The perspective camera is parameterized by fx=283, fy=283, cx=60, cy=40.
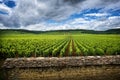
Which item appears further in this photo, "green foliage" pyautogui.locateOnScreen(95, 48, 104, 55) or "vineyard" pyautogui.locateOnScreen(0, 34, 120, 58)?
"green foliage" pyautogui.locateOnScreen(95, 48, 104, 55)

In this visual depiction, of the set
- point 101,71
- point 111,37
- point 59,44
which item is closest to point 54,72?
point 59,44

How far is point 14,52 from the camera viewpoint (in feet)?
49.6

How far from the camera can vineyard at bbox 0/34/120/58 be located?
49.0 feet

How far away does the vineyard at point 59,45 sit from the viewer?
14.9 meters

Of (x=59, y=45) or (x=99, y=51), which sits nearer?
(x=59, y=45)

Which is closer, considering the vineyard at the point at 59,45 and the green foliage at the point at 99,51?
the vineyard at the point at 59,45

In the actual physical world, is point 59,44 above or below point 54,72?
above

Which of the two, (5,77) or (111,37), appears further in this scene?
(111,37)

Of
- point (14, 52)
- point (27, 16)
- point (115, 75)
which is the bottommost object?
point (115, 75)

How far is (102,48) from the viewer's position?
50.7ft

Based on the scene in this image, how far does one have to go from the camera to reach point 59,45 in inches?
600

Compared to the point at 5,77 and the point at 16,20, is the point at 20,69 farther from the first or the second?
the point at 16,20

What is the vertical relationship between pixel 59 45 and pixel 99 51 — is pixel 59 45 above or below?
above

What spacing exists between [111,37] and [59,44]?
289cm
